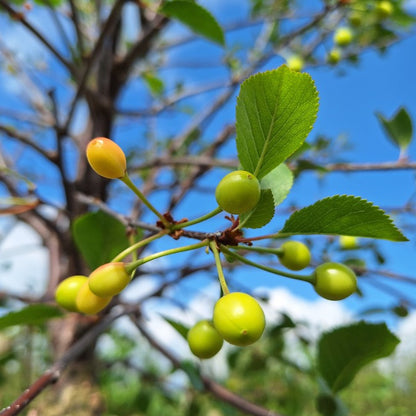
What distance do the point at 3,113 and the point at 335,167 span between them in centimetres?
199

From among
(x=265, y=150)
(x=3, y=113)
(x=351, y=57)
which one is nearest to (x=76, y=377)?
(x=3, y=113)

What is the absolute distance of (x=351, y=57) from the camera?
238cm

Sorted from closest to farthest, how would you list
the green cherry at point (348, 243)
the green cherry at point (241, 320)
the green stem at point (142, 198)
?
1. the green cherry at point (241, 320)
2. the green stem at point (142, 198)
3. the green cherry at point (348, 243)

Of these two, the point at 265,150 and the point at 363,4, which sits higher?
the point at 363,4

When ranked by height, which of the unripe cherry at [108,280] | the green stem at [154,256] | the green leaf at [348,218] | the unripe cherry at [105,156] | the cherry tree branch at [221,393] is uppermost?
the unripe cherry at [105,156]

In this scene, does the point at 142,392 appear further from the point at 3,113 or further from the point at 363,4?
the point at 363,4

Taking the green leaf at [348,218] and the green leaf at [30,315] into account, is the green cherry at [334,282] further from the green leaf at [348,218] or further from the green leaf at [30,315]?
the green leaf at [30,315]

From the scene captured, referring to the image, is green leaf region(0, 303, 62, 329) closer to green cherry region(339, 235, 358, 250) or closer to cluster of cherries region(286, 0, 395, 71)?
green cherry region(339, 235, 358, 250)

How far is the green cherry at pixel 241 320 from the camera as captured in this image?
1.72 feet

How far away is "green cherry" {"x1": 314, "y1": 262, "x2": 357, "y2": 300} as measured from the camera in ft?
→ 2.03

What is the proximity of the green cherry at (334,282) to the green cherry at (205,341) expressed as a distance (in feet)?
0.63

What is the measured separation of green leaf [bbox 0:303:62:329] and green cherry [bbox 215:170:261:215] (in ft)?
1.85

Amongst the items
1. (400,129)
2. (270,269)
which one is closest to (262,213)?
(270,269)

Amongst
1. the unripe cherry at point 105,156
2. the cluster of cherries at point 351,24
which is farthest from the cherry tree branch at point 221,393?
the cluster of cherries at point 351,24
